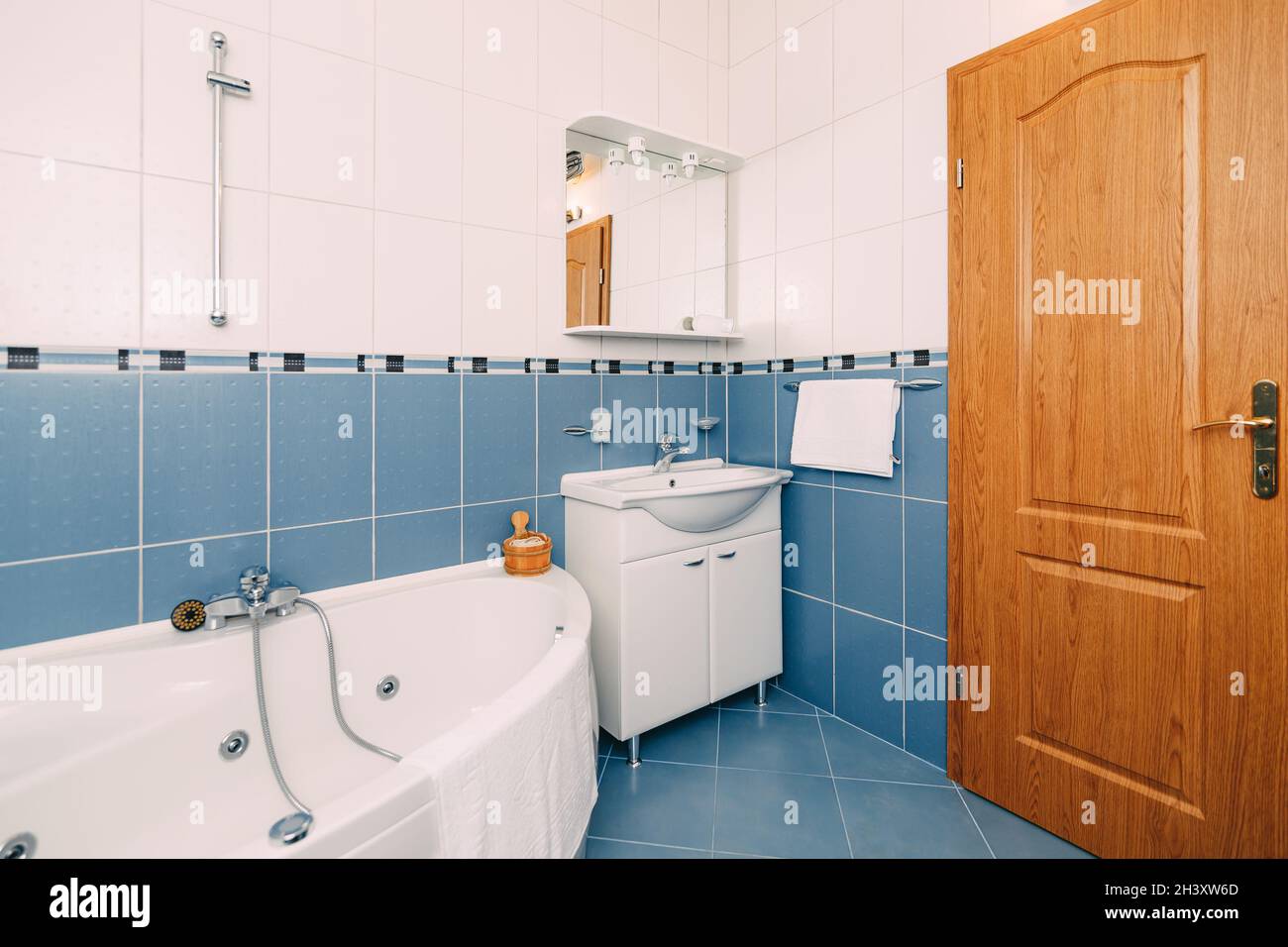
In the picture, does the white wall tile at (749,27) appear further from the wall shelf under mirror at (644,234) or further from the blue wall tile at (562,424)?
the blue wall tile at (562,424)

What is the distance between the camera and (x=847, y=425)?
2.06 m

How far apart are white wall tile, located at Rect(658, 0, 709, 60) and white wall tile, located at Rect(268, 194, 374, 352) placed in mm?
Result: 1462

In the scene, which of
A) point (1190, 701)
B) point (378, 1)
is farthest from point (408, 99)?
point (1190, 701)

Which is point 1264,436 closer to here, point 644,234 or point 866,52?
point 866,52

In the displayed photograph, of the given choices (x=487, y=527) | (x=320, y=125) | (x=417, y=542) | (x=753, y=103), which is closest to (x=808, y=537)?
(x=487, y=527)

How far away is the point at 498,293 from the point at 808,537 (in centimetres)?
138

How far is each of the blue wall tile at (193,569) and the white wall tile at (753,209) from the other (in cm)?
197

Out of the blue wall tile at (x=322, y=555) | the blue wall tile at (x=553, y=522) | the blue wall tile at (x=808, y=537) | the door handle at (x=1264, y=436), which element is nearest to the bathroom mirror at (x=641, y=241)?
the blue wall tile at (x=553, y=522)

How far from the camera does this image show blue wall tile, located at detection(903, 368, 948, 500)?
6.01 ft

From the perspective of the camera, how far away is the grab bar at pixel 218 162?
4.83ft

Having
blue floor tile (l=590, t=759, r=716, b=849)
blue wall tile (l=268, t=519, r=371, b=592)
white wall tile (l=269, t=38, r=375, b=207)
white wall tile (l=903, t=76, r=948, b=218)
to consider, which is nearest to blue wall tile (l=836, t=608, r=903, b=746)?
blue floor tile (l=590, t=759, r=716, b=849)

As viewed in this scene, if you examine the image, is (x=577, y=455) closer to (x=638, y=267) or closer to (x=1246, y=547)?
(x=638, y=267)

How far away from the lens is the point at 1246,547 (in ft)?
4.19
